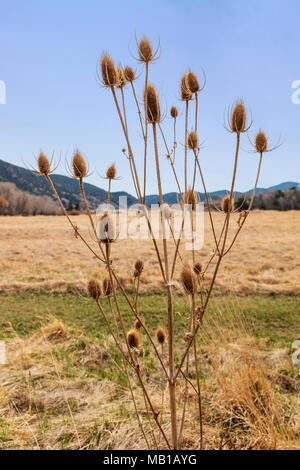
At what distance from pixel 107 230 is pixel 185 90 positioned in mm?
688

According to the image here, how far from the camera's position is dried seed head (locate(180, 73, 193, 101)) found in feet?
4.81

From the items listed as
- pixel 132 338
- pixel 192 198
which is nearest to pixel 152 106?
pixel 192 198

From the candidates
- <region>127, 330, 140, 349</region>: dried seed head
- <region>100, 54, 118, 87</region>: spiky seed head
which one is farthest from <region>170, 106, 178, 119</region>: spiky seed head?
<region>127, 330, 140, 349</region>: dried seed head

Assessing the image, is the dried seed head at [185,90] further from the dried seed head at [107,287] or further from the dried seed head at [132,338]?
the dried seed head at [132,338]

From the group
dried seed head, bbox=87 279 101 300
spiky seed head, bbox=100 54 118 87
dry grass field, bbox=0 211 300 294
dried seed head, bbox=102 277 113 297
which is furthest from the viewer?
dry grass field, bbox=0 211 300 294

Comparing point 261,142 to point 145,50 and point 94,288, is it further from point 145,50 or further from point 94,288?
point 94,288

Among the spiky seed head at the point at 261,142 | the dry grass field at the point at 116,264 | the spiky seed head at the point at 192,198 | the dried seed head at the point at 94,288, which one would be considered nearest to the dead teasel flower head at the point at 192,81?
the spiky seed head at the point at 261,142

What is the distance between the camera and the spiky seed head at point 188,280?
1321mm

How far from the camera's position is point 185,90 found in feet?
4.90

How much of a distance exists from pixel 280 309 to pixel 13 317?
5.58 m

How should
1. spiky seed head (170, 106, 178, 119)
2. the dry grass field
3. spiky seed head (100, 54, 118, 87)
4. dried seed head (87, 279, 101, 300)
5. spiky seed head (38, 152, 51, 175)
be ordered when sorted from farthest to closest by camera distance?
the dry grass field → spiky seed head (170, 106, 178, 119) → dried seed head (87, 279, 101, 300) → spiky seed head (38, 152, 51, 175) → spiky seed head (100, 54, 118, 87)

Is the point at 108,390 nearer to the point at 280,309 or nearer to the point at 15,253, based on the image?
the point at 280,309

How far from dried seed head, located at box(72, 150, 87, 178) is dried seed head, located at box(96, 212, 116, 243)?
20cm

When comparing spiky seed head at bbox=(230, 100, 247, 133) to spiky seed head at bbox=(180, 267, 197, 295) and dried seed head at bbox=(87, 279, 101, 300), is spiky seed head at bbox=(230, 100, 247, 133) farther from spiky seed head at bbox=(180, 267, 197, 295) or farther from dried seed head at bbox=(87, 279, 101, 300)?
dried seed head at bbox=(87, 279, 101, 300)
